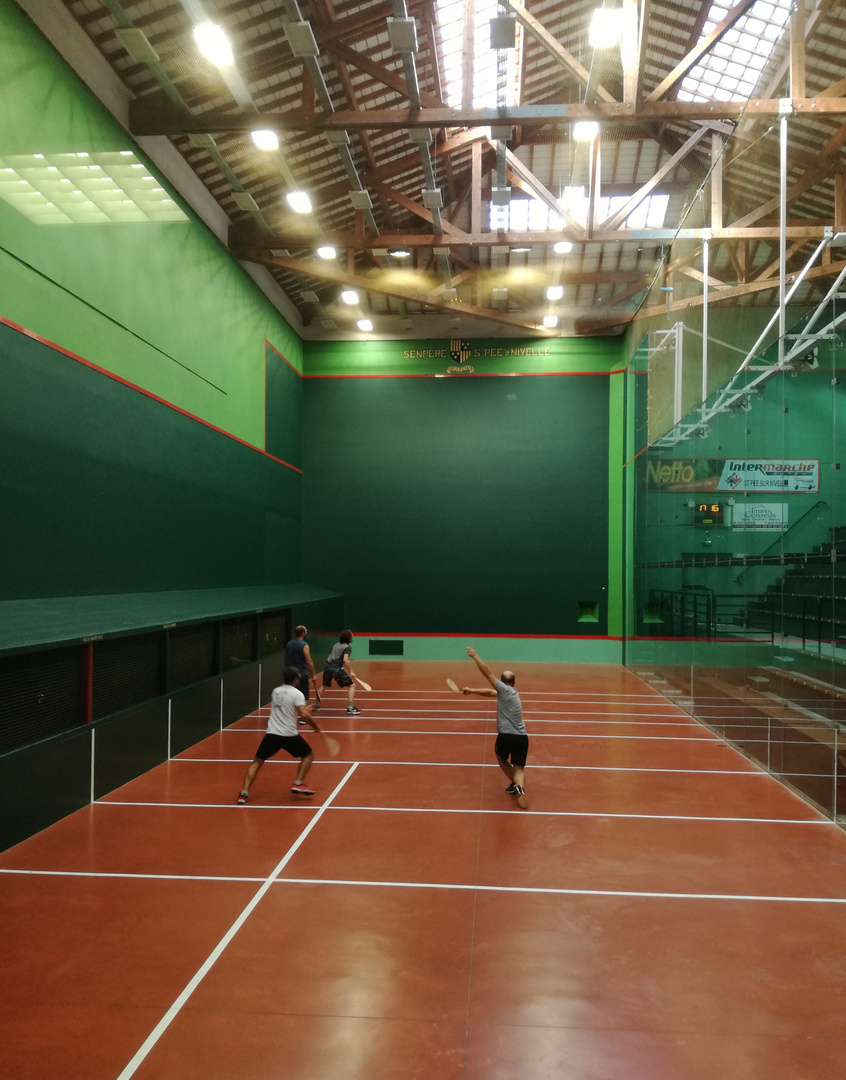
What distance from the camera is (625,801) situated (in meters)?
7.39

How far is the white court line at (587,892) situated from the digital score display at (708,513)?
596cm

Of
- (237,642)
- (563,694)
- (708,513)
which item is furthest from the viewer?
(563,694)

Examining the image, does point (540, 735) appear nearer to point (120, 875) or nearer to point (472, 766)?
point (472, 766)

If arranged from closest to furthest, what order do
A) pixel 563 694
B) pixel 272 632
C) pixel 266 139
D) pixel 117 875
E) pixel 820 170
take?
pixel 117 875 < pixel 820 170 < pixel 266 139 < pixel 272 632 < pixel 563 694

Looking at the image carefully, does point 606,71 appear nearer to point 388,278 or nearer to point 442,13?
point 442,13

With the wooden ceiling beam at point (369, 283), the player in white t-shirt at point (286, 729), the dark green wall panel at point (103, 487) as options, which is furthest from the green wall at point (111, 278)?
the player in white t-shirt at point (286, 729)

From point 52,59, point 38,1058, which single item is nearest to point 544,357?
point 52,59

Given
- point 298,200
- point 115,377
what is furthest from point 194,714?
point 298,200

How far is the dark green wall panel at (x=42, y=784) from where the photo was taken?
5.92 m

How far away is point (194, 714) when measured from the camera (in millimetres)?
9602

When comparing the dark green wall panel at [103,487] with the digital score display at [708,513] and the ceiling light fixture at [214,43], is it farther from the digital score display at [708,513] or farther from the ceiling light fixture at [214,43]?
the digital score display at [708,513]

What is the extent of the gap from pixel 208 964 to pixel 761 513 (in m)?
7.24

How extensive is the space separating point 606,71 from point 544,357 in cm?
700

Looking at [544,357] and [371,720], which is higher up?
[544,357]
